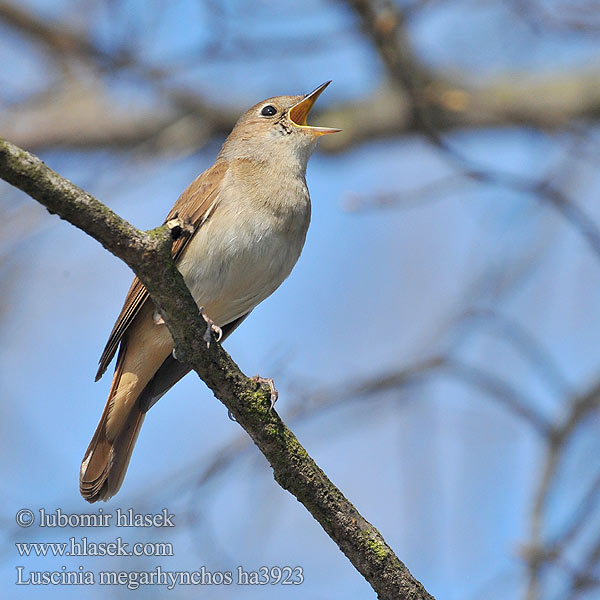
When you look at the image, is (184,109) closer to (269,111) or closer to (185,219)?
(269,111)

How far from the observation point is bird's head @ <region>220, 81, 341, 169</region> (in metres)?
5.31

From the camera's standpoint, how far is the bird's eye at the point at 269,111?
19.2ft

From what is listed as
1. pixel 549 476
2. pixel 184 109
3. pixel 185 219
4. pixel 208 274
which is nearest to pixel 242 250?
pixel 208 274

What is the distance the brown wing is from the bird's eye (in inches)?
40.3

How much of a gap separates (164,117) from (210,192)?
A: 446 centimetres

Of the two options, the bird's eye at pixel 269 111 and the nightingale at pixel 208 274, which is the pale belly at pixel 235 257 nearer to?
the nightingale at pixel 208 274

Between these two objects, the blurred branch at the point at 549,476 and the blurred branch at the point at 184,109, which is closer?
the blurred branch at the point at 549,476

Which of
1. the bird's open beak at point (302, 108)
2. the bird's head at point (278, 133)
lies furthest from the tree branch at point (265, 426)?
the bird's open beak at point (302, 108)

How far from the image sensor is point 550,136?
20.5ft

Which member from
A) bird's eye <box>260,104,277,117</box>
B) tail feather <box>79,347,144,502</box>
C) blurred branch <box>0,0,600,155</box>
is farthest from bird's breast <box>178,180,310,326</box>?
blurred branch <box>0,0,600,155</box>

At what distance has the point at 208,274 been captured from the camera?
15.0 feet

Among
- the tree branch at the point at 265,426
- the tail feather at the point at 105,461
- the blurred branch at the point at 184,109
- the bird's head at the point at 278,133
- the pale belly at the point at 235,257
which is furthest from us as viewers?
the blurred branch at the point at 184,109

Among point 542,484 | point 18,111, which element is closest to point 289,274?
point 542,484

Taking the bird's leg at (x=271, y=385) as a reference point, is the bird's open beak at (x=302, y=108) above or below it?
above
